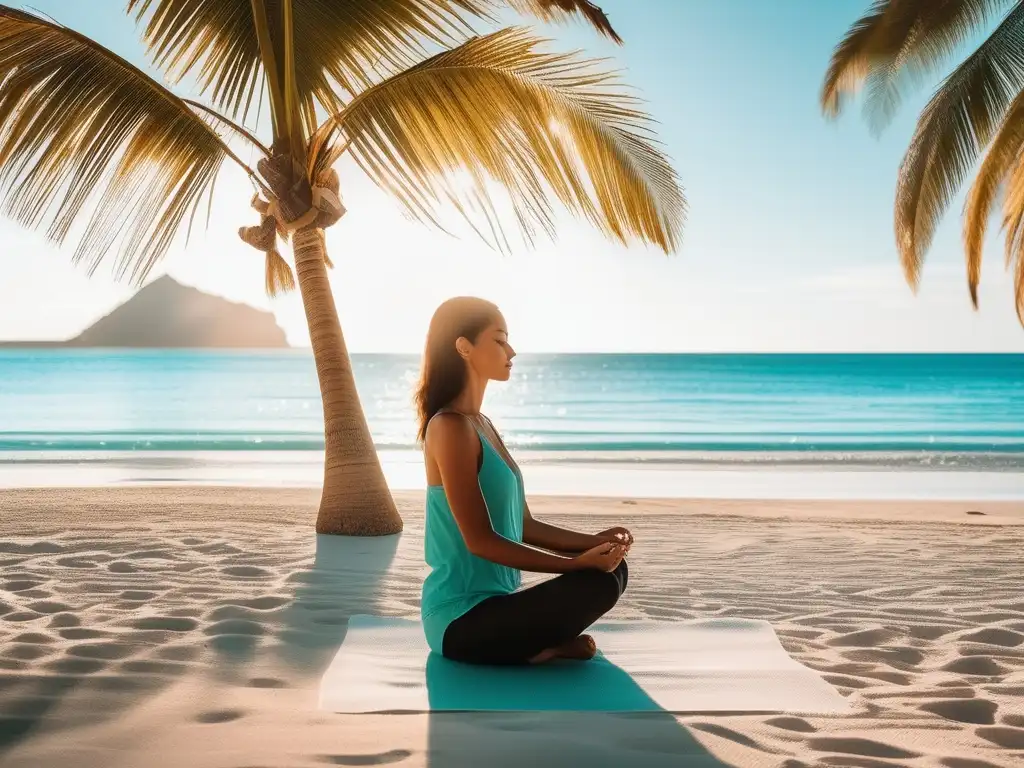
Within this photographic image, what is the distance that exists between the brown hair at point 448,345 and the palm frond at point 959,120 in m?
6.21

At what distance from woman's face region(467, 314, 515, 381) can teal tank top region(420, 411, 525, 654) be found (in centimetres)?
21

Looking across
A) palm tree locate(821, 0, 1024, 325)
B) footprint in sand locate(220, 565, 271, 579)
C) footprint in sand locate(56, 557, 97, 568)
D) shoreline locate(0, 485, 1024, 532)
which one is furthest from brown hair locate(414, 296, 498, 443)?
palm tree locate(821, 0, 1024, 325)

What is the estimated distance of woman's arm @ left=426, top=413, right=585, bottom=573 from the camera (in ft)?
9.73

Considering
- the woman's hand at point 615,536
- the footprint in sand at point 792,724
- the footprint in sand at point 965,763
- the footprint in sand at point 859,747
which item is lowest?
the footprint in sand at point 792,724

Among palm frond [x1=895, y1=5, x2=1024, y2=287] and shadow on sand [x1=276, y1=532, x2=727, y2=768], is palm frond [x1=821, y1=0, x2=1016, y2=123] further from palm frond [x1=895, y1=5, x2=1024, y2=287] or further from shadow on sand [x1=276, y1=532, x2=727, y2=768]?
shadow on sand [x1=276, y1=532, x2=727, y2=768]

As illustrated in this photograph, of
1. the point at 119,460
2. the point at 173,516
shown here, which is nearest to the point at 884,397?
the point at 119,460

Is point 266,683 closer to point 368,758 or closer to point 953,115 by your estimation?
point 368,758

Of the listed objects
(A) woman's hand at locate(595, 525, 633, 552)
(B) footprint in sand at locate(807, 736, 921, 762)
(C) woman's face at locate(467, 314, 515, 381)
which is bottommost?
(B) footprint in sand at locate(807, 736, 921, 762)

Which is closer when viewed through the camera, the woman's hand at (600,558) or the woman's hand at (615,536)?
the woman's hand at (600,558)

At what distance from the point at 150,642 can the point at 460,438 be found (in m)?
1.55

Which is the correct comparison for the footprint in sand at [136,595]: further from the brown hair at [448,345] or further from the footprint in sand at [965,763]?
the footprint in sand at [965,763]

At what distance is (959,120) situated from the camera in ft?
26.1

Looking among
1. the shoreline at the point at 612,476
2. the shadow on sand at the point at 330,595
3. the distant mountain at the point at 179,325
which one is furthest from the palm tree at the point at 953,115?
the distant mountain at the point at 179,325

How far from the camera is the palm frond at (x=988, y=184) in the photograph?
761 centimetres
